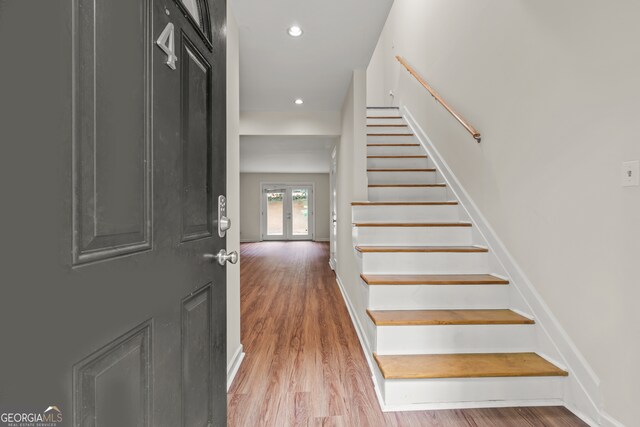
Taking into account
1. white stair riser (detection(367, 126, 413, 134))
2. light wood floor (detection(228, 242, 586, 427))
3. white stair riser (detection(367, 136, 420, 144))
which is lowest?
light wood floor (detection(228, 242, 586, 427))

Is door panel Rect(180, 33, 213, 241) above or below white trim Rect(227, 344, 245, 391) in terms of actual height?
above

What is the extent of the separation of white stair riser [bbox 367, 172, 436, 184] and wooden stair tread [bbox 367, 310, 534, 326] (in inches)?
67.0

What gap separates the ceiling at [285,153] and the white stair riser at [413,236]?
2136 mm

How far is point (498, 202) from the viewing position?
7.28 feet

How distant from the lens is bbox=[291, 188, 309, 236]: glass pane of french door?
35.0 feet

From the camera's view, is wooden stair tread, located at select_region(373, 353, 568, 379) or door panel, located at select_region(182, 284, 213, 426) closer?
door panel, located at select_region(182, 284, 213, 426)

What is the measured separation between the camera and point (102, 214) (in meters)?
0.55

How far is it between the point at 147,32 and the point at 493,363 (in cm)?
211

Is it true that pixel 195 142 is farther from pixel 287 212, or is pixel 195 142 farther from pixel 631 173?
pixel 287 212

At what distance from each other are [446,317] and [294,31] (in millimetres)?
2234

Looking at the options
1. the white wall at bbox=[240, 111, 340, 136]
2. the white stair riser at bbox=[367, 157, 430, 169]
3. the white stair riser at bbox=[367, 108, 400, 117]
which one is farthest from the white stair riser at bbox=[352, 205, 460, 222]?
the white stair riser at bbox=[367, 108, 400, 117]

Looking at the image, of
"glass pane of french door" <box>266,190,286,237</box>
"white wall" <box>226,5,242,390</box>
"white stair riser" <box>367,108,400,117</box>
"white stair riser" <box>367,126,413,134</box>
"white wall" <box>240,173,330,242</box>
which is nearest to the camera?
"white wall" <box>226,5,242,390</box>

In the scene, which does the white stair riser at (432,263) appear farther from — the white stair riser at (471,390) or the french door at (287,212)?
the french door at (287,212)

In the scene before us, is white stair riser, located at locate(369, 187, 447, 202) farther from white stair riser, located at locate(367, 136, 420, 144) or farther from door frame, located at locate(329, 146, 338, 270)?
door frame, located at locate(329, 146, 338, 270)
